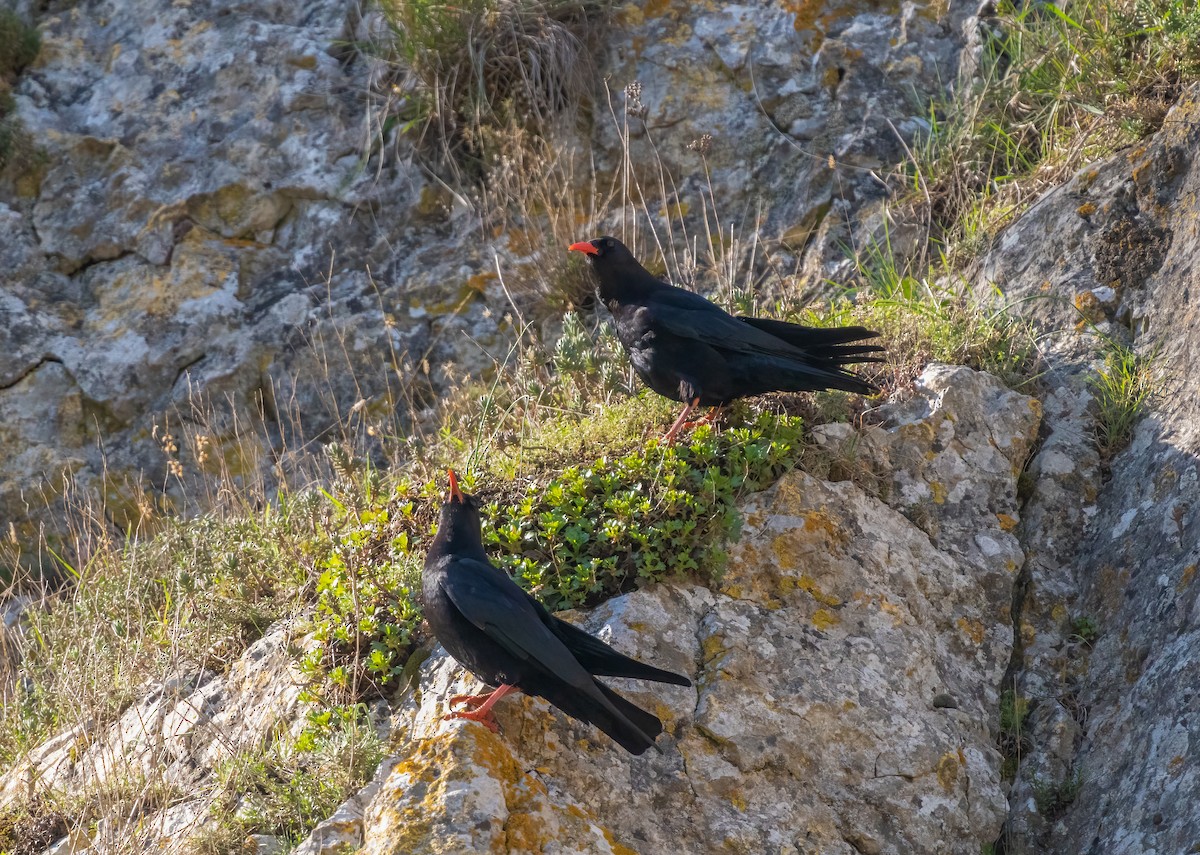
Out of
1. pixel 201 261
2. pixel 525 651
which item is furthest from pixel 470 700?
pixel 201 261

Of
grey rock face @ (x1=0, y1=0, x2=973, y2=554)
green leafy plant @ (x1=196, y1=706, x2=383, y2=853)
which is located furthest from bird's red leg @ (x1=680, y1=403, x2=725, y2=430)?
grey rock face @ (x1=0, y1=0, x2=973, y2=554)

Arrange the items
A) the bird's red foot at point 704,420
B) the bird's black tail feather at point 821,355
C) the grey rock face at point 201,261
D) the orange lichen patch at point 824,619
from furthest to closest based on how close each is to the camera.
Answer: the grey rock face at point 201,261, the bird's red foot at point 704,420, the bird's black tail feather at point 821,355, the orange lichen patch at point 824,619

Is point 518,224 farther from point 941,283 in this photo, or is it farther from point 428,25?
point 941,283

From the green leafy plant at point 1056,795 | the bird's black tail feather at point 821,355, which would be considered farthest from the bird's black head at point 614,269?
the green leafy plant at point 1056,795

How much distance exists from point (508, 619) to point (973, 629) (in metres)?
1.91

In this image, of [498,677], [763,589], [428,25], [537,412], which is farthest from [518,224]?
[498,677]

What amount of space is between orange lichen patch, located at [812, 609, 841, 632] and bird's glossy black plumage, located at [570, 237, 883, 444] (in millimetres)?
865

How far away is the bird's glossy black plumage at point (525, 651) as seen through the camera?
3.37 metres

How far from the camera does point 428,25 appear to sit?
283 inches

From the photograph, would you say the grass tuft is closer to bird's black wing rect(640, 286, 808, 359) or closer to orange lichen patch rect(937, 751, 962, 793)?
bird's black wing rect(640, 286, 808, 359)

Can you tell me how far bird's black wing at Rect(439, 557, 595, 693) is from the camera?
3346 millimetres

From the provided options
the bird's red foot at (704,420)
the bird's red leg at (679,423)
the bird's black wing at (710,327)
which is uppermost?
A: the bird's black wing at (710,327)

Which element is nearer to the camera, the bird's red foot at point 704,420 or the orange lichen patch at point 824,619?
the orange lichen patch at point 824,619

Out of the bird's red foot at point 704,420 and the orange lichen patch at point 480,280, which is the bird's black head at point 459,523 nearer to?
the bird's red foot at point 704,420
